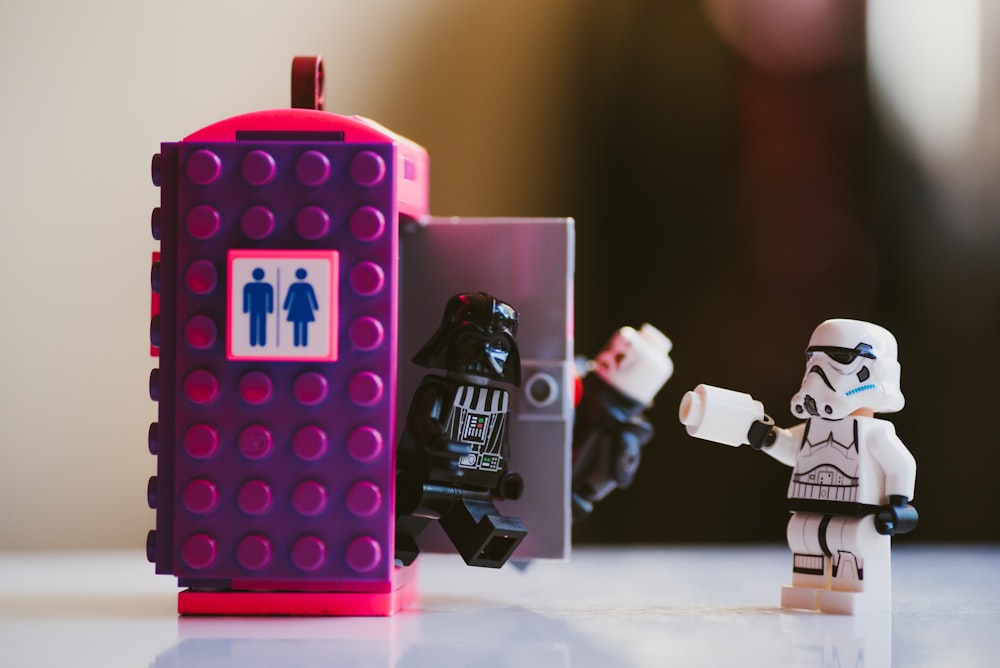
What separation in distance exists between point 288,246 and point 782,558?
66.2 inches

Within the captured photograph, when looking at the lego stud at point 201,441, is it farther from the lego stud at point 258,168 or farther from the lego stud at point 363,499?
the lego stud at point 258,168

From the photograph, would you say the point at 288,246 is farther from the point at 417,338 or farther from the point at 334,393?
the point at 417,338

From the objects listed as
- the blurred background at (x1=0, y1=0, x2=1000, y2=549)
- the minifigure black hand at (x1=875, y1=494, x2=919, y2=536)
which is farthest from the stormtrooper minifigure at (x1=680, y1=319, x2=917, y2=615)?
the blurred background at (x1=0, y1=0, x2=1000, y2=549)

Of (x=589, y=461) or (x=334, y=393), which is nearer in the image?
(x=334, y=393)

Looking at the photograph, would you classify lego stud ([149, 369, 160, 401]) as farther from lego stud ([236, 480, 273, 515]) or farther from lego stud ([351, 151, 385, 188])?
lego stud ([351, 151, 385, 188])

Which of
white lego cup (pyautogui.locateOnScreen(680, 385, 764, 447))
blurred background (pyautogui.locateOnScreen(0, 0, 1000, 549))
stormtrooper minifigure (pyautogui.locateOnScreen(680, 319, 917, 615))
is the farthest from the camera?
blurred background (pyautogui.locateOnScreen(0, 0, 1000, 549))

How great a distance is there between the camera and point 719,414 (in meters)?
2.14

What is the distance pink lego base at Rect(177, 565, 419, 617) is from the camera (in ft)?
6.55

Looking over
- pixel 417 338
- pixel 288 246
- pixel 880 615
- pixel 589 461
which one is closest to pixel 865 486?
pixel 880 615

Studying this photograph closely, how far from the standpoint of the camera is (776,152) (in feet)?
11.6

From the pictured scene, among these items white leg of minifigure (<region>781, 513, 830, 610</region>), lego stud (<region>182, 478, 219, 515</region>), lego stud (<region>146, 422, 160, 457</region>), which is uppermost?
lego stud (<region>146, 422, 160, 457</region>)

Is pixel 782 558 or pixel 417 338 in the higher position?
pixel 417 338

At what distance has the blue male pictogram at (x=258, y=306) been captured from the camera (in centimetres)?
192

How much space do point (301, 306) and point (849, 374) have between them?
95 centimetres
